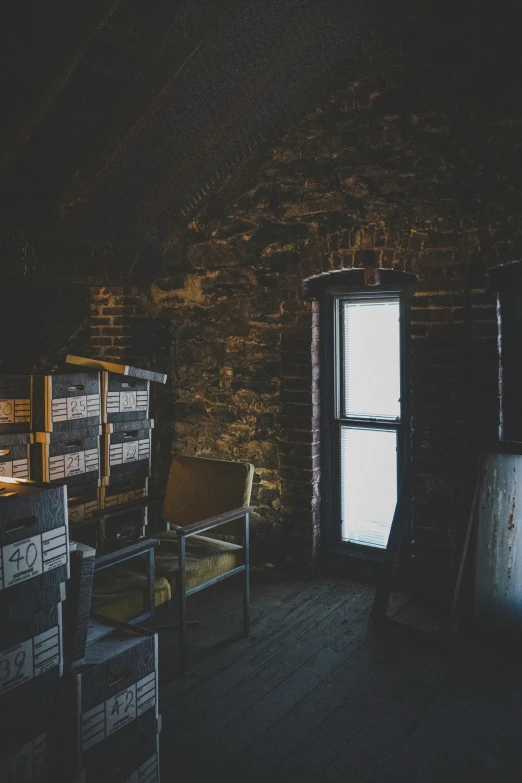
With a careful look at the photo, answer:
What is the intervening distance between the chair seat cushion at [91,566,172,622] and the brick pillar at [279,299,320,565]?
1.51 m

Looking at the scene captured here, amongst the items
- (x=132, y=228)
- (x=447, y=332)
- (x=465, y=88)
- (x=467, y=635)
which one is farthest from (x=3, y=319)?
(x=467, y=635)

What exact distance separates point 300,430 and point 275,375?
0.45 metres

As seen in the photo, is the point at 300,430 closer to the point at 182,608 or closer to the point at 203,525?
the point at 203,525

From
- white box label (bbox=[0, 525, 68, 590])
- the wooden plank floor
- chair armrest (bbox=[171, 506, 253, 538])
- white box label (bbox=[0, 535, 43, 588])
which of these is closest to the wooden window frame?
the wooden plank floor

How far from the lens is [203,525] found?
11.8ft

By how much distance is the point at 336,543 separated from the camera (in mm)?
4859

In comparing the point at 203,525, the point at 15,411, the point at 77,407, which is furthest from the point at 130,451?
the point at 203,525

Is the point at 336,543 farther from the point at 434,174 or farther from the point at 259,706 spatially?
the point at 434,174

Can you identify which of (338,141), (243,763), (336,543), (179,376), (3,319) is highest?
(338,141)

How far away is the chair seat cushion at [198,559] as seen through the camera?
3.62 metres

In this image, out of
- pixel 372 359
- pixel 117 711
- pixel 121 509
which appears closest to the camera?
pixel 117 711

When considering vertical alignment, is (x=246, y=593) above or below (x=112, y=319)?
below

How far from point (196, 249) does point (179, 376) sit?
997 millimetres

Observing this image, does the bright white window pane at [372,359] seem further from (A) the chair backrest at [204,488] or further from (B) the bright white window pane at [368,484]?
(A) the chair backrest at [204,488]
